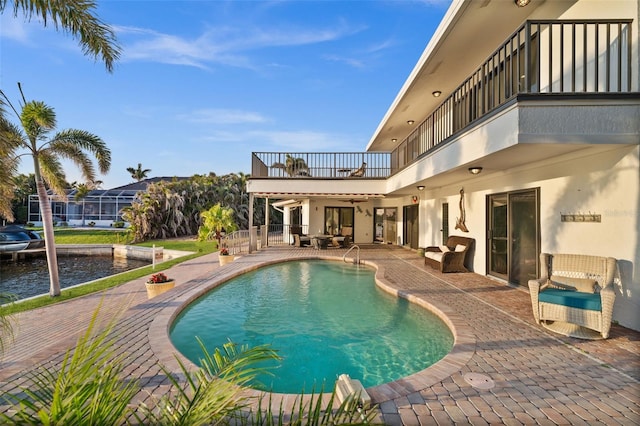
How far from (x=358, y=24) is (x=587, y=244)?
12101 millimetres

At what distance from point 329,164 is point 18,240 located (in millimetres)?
24461

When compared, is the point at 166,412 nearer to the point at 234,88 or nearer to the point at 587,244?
the point at 587,244

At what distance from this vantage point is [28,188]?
43938 millimetres

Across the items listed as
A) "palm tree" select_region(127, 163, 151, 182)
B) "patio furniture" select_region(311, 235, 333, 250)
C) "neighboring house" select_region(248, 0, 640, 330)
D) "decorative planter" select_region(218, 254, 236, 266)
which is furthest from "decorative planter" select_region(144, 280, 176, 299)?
"palm tree" select_region(127, 163, 151, 182)

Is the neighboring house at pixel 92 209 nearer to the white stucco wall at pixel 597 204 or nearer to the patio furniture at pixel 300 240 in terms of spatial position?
the patio furniture at pixel 300 240

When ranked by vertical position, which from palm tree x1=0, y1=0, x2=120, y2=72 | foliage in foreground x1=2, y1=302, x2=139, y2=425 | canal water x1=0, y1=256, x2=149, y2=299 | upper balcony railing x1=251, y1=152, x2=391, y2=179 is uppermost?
palm tree x1=0, y1=0, x2=120, y2=72

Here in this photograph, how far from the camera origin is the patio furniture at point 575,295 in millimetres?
4938

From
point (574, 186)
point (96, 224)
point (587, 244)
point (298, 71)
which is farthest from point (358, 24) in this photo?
point (96, 224)

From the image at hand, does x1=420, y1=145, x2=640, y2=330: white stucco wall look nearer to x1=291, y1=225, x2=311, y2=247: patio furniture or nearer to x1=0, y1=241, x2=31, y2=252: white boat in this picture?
x1=291, y1=225, x2=311, y2=247: patio furniture

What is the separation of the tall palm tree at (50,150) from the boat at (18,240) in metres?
15.4

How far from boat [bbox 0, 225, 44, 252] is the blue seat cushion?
103 feet

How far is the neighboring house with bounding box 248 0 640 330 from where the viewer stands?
5105mm

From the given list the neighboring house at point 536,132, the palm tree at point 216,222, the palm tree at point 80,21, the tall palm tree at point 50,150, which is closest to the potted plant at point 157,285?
the tall palm tree at point 50,150

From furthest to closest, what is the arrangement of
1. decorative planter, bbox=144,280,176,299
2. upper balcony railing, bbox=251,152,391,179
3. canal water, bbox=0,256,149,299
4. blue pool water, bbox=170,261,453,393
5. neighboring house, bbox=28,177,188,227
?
neighboring house, bbox=28,177,188,227, upper balcony railing, bbox=251,152,391,179, canal water, bbox=0,256,149,299, decorative planter, bbox=144,280,176,299, blue pool water, bbox=170,261,453,393
